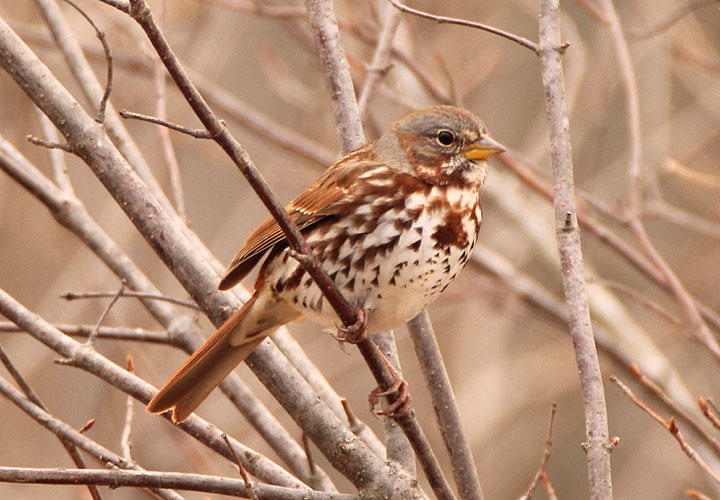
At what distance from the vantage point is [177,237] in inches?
113

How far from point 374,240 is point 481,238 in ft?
12.4

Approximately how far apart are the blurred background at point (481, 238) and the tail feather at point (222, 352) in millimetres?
1675

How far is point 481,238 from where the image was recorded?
6738mm

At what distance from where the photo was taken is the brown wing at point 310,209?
10.3 feet

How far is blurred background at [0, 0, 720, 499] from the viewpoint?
5.32 meters

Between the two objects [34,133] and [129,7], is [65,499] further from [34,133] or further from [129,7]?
[129,7]

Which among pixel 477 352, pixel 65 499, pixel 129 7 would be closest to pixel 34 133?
pixel 65 499

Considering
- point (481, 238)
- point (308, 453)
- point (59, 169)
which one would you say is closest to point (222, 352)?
point (308, 453)

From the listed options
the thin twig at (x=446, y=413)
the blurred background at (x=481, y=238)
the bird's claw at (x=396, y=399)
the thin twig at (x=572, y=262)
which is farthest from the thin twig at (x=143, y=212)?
the blurred background at (x=481, y=238)

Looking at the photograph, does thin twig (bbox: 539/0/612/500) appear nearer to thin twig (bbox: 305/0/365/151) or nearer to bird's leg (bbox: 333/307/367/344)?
bird's leg (bbox: 333/307/367/344)

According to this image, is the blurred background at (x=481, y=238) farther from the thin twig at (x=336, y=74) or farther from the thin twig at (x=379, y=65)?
the thin twig at (x=336, y=74)

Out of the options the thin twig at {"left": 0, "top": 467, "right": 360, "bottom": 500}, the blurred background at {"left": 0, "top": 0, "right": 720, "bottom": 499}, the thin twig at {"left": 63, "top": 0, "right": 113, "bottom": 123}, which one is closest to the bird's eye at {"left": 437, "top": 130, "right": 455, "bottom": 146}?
the thin twig at {"left": 63, "top": 0, "right": 113, "bottom": 123}

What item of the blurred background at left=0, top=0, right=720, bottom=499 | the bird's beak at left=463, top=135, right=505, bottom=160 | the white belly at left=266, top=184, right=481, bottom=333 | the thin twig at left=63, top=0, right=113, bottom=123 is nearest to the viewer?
the thin twig at left=63, top=0, right=113, bottom=123

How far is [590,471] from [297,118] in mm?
5178
